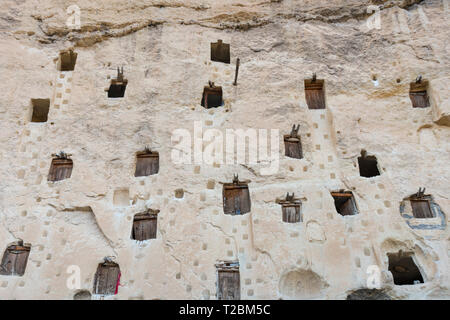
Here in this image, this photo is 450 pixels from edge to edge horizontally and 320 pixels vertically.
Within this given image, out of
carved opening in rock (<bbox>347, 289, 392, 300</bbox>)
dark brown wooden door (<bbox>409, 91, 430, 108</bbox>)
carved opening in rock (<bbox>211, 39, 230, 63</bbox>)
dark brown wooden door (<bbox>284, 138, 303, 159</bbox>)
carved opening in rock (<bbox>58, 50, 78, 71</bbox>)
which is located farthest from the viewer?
carved opening in rock (<bbox>211, 39, 230, 63</bbox>)

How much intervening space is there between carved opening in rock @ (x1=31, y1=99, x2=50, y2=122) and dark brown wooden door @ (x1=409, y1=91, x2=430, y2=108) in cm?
774

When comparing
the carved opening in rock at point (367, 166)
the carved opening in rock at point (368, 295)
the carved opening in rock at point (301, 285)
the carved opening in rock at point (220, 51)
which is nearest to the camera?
the carved opening in rock at point (368, 295)

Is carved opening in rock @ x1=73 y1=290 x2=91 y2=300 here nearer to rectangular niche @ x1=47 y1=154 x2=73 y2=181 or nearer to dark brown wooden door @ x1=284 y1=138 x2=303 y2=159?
rectangular niche @ x1=47 y1=154 x2=73 y2=181

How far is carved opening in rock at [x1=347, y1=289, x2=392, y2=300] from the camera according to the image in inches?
360

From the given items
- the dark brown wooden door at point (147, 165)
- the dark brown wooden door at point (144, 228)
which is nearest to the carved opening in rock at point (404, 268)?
the dark brown wooden door at point (144, 228)

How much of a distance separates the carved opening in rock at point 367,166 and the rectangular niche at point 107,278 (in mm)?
5155

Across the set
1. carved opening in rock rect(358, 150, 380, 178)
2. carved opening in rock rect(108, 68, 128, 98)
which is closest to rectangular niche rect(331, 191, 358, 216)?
carved opening in rock rect(358, 150, 380, 178)

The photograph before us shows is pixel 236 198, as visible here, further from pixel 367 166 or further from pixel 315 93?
pixel 315 93

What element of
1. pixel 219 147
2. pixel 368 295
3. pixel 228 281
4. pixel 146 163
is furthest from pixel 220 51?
pixel 368 295

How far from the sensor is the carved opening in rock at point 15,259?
32.1ft

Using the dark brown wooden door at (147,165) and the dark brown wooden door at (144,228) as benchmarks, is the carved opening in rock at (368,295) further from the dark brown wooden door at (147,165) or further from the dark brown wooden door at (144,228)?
the dark brown wooden door at (147,165)

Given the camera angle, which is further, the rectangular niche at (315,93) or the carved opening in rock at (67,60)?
the carved opening in rock at (67,60)
